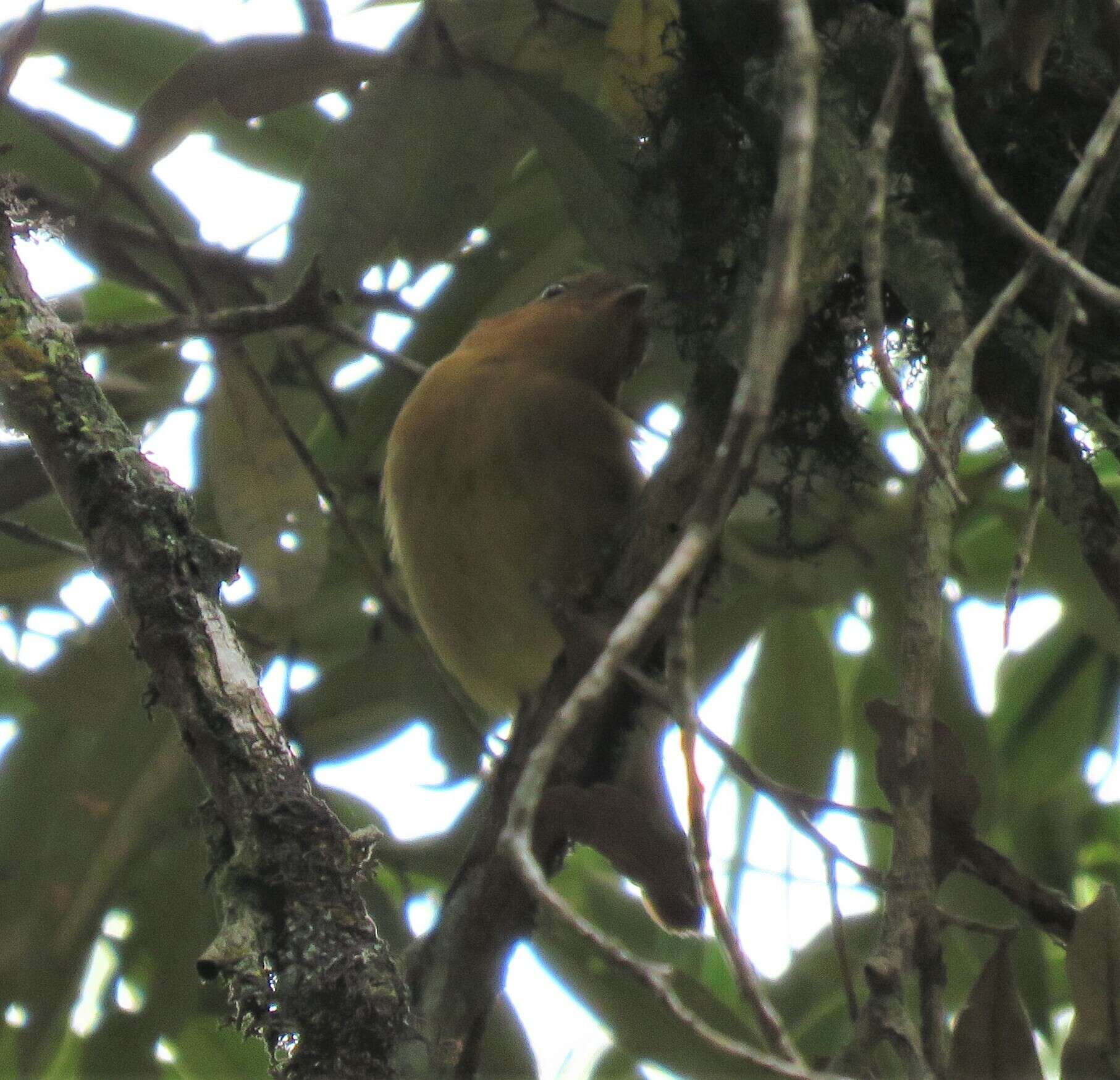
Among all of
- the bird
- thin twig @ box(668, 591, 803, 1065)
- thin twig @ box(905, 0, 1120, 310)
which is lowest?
thin twig @ box(668, 591, 803, 1065)

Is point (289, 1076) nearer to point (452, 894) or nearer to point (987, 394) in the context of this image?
point (452, 894)

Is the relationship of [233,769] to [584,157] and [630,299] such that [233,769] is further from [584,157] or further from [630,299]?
[630,299]

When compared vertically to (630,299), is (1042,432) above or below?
below

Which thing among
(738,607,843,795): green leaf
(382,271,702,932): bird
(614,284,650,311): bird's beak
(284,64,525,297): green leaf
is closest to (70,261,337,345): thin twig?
→ (284,64,525,297): green leaf

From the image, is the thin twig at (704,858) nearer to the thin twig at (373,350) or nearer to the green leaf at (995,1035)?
Result: the green leaf at (995,1035)

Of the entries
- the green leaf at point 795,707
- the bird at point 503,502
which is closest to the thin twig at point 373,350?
the bird at point 503,502

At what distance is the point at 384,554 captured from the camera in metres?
4.10

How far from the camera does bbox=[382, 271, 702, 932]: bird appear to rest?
361 cm

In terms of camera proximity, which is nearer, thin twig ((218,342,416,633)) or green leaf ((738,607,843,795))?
thin twig ((218,342,416,633))

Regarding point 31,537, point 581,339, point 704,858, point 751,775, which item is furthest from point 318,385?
point 704,858

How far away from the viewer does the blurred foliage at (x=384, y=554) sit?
2898mm

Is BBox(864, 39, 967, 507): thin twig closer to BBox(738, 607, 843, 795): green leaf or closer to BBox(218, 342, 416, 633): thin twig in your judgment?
BBox(218, 342, 416, 633): thin twig

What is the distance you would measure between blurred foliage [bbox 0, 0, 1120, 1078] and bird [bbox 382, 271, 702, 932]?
15 centimetres

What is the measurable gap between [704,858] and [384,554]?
9.52ft
